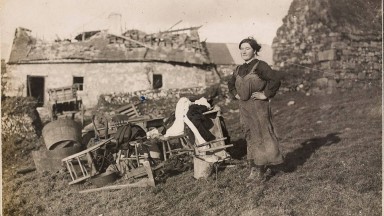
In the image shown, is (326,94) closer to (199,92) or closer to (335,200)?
(199,92)

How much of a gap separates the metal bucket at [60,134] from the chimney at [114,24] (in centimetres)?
1027

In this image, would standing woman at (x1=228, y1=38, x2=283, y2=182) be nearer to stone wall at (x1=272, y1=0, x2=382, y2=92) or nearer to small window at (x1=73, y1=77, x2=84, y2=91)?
stone wall at (x1=272, y1=0, x2=382, y2=92)

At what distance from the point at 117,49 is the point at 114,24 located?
1355mm

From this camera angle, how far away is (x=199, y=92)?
17531 millimetres

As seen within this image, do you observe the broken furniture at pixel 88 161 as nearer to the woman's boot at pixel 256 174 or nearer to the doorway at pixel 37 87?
the woman's boot at pixel 256 174

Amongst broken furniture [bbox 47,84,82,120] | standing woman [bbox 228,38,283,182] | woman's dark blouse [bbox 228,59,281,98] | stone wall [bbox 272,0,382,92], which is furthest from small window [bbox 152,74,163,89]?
woman's dark blouse [bbox 228,59,281,98]

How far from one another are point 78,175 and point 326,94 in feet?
36.8

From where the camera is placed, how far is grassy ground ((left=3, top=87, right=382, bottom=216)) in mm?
4891

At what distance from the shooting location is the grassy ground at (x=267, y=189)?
489cm

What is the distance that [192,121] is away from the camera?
22.3 feet

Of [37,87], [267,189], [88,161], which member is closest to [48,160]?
[88,161]

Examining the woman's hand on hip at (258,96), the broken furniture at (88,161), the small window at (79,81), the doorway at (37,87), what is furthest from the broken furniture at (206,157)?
the doorway at (37,87)

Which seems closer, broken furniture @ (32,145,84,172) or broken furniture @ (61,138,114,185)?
broken furniture @ (61,138,114,185)

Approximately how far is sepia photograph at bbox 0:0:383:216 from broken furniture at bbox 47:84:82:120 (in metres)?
0.07
